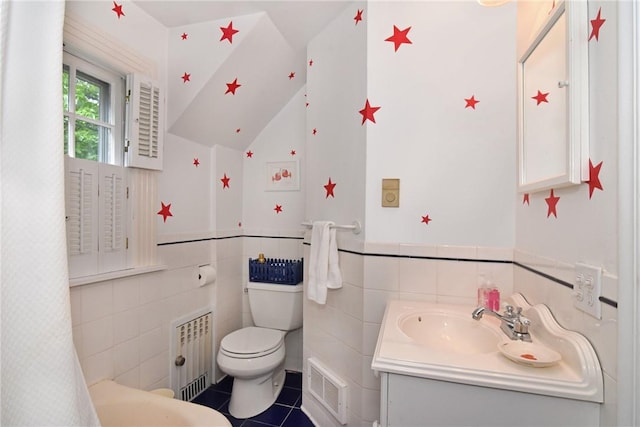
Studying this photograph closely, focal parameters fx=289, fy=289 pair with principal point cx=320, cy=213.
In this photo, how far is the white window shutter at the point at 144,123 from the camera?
1.43m

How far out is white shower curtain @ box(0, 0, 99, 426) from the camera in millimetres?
620

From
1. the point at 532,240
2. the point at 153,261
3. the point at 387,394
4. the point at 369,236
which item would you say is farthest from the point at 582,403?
the point at 153,261

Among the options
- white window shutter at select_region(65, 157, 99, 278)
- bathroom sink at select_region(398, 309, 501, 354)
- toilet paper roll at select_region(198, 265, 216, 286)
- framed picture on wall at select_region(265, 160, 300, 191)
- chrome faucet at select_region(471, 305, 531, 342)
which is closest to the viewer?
chrome faucet at select_region(471, 305, 531, 342)

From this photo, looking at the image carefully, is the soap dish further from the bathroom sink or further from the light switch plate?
the light switch plate

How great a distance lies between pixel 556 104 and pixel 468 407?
941 millimetres

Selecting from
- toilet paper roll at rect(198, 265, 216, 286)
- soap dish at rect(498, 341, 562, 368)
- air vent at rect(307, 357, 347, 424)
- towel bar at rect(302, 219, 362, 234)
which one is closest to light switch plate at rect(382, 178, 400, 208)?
towel bar at rect(302, 219, 362, 234)

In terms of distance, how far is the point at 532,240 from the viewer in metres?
1.10

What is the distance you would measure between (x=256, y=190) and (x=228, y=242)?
18.6 inches

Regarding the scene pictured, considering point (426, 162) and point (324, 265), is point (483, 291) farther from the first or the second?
point (324, 265)

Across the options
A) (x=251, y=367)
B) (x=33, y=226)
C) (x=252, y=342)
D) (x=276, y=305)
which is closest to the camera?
(x=33, y=226)

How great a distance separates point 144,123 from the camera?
4.90 feet

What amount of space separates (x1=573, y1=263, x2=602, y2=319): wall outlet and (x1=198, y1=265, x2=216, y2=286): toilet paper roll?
6.05ft

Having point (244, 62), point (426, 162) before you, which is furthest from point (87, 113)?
point (426, 162)

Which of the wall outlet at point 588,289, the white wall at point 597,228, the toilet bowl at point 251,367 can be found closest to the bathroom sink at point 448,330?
the white wall at point 597,228
